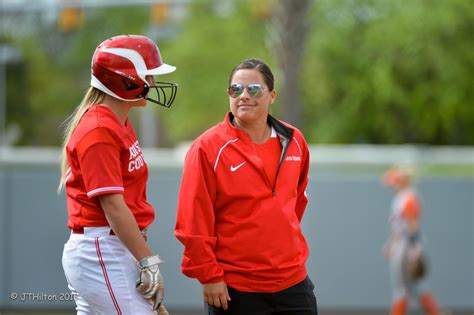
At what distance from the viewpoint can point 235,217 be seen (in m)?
4.16

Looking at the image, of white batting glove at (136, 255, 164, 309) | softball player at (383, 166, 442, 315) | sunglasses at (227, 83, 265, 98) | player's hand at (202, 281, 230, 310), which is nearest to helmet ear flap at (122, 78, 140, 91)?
sunglasses at (227, 83, 265, 98)

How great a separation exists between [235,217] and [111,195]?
0.71 m

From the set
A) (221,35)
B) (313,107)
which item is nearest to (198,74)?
(221,35)

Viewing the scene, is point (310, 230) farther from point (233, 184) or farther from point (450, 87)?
point (450, 87)

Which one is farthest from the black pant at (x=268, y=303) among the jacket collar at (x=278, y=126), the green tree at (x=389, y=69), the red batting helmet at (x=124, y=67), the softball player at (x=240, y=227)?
the green tree at (x=389, y=69)

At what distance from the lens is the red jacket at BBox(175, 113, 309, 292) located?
13.5 feet

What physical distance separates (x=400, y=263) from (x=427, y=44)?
14331 mm

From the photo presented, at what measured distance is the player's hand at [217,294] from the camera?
13.4ft

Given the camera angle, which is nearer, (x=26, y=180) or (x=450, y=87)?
(x=26, y=180)

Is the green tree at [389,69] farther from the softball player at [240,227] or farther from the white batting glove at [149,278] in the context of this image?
the white batting glove at [149,278]


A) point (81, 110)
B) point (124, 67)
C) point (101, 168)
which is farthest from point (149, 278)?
point (124, 67)

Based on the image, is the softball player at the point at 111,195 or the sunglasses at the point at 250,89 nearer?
the softball player at the point at 111,195

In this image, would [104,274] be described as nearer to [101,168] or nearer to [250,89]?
[101,168]

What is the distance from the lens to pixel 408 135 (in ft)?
85.4
